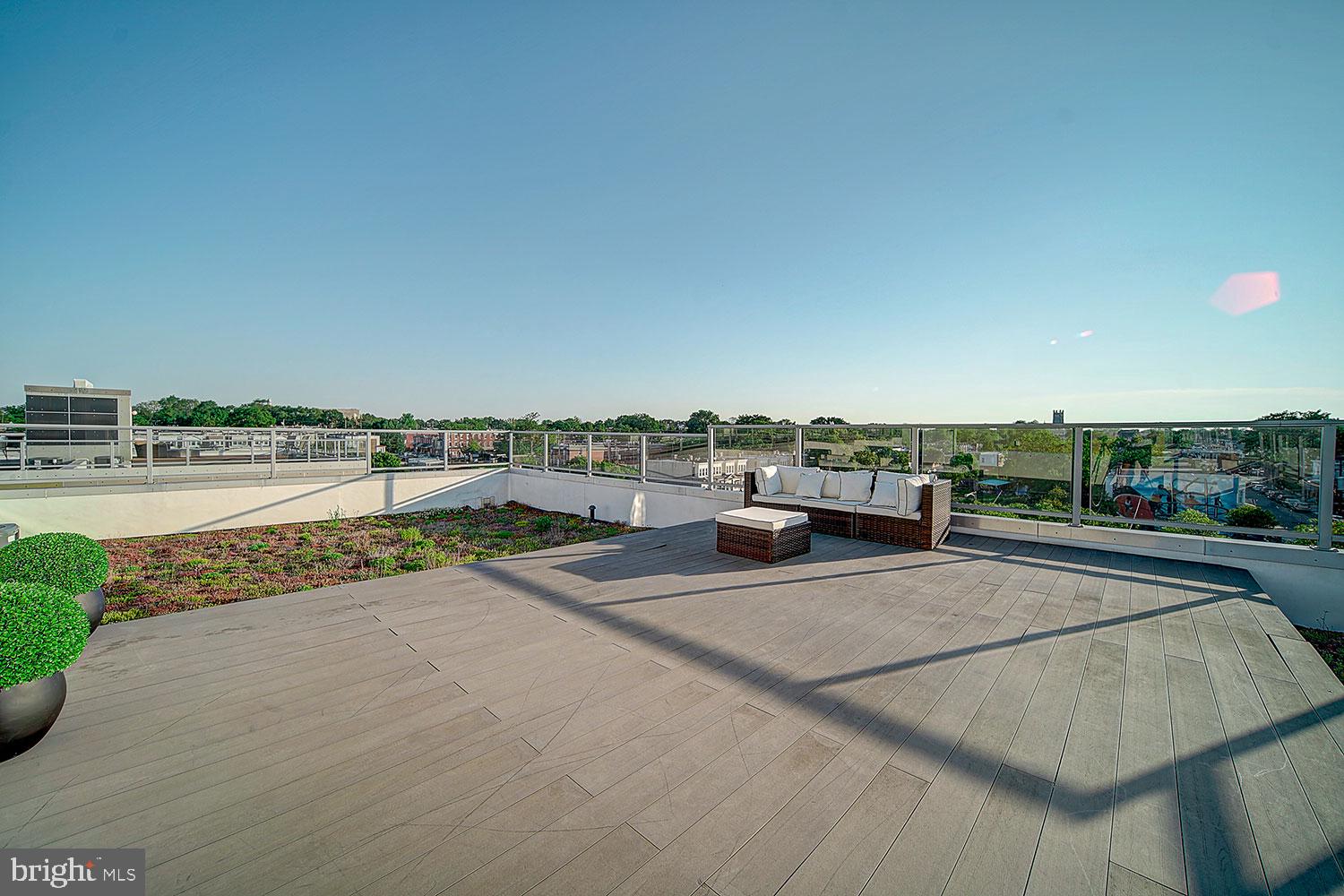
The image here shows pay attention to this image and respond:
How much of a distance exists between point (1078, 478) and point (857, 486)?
2232mm

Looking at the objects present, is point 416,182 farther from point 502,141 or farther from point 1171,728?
point 1171,728

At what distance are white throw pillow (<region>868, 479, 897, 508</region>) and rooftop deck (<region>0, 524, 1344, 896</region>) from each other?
1.97 meters

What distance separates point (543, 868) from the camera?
1360mm

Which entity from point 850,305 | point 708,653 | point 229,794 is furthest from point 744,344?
point 229,794

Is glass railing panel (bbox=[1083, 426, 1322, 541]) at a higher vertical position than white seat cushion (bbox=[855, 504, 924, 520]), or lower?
higher

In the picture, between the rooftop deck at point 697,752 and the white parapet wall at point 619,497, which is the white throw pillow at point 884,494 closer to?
the rooftop deck at point 697,752

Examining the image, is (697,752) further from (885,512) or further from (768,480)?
(768,480)

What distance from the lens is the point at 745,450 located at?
7.37 metres

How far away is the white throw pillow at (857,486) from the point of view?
18.8 ft

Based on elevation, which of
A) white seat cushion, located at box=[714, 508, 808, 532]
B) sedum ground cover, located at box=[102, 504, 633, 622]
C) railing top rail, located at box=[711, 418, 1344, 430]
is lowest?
sedum ground cover, located at box=[102, 504, 633, 622]

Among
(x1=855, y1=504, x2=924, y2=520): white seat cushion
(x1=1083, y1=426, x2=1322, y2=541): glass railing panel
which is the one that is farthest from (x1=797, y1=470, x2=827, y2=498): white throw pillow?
(x1=1083, y1=426, x2=1322, y2=541): glass railing panel

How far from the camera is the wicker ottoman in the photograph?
15.4 feet

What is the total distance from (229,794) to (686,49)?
9728 millimetres

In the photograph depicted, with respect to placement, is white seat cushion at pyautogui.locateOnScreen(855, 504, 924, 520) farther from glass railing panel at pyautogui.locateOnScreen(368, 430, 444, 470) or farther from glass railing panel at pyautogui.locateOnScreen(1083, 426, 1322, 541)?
glass railing panel at pyautogui.locateOnScreen(368, 430, 444, 470)
